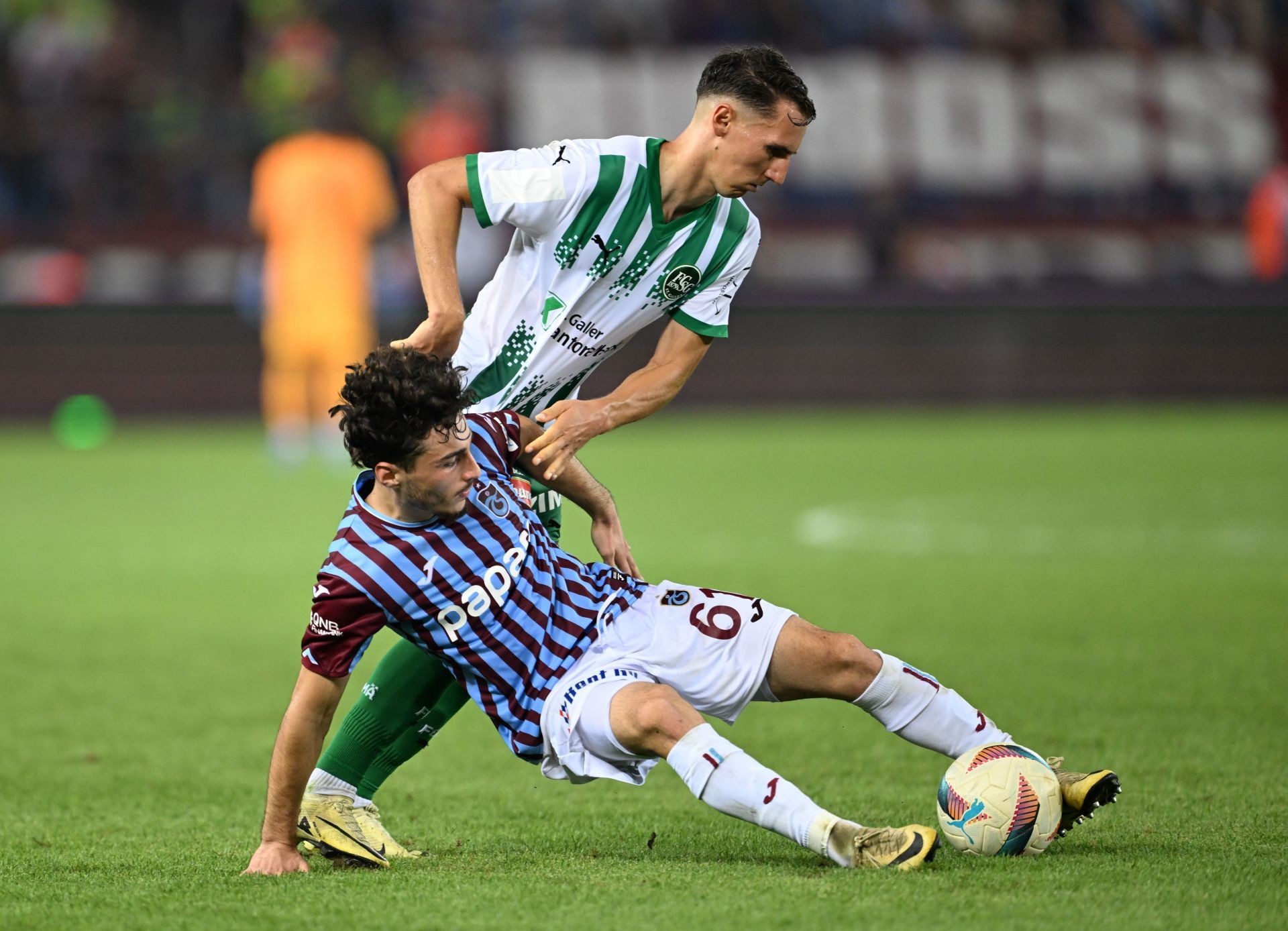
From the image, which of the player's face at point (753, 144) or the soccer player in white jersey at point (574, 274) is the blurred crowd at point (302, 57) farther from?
the player's face at point (753, 144)

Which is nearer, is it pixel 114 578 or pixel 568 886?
pixel 568 886

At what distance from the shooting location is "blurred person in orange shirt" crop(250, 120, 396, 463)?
13305mm

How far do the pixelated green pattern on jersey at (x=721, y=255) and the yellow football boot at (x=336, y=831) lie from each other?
155cm

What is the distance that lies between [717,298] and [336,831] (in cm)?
172

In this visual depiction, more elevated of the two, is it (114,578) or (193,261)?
(193,261)

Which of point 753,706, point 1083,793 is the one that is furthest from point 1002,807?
point 753,706

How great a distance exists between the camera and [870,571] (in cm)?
879

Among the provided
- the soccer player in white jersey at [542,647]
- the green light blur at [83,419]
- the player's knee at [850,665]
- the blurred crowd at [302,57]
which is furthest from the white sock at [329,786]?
the green light blur at [83,419]

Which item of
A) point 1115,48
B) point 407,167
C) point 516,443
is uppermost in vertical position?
point 1115,48

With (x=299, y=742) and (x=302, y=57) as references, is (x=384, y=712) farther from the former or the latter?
(x=302, y=57)

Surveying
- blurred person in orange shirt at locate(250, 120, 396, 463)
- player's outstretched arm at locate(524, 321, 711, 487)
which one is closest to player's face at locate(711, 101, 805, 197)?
player's outstretched arm at locate(524, 321, 711, 487)

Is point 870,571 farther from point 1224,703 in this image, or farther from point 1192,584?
point 1224,703

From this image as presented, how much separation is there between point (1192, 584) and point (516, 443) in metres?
5.05

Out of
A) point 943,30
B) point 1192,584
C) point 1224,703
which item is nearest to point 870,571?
point 1192,584
